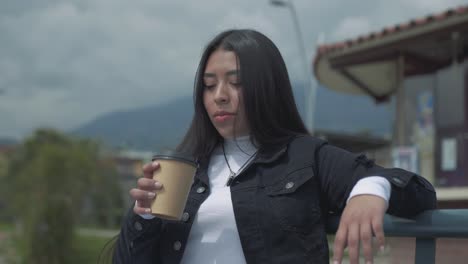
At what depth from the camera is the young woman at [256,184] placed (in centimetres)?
143

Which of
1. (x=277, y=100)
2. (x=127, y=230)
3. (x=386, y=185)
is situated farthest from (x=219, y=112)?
(x=386, y=185)

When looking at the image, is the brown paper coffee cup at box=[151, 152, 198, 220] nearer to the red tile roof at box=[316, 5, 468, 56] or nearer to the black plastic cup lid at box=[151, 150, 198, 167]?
the black plastic cup lid at box=[151, 150, 198, 167]

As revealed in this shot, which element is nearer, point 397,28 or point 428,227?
point 428,227

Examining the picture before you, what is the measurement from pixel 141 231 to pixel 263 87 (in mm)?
528

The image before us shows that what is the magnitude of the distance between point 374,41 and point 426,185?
7.45m

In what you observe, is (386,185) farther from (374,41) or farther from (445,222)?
(374,41)

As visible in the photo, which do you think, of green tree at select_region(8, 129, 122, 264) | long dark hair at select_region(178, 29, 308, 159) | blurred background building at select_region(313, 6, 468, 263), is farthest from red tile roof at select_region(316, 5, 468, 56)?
green tree at select_region(8, 129, 122, 264)

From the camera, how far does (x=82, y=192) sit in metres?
18.0

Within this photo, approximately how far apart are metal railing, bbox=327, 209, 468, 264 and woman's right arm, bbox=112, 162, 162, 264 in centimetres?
59

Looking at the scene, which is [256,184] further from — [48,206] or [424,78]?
[48,206]

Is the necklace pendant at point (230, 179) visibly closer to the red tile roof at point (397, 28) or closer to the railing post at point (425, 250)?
the railing post at point (425, 250)

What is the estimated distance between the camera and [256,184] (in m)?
1.64

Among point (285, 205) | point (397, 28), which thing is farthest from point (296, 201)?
point (397, 28)

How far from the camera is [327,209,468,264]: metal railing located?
1.32 metres
